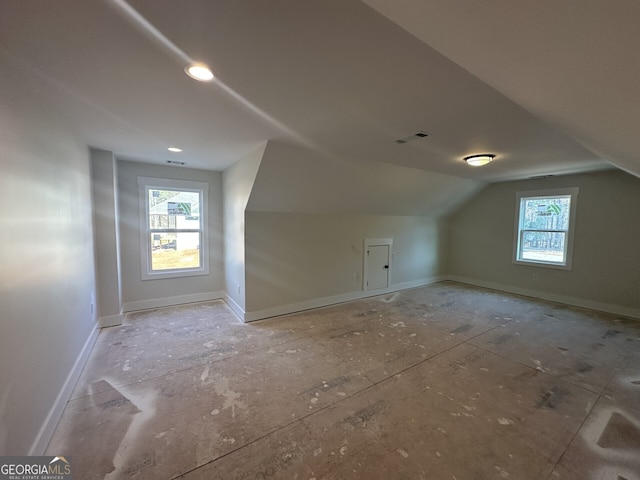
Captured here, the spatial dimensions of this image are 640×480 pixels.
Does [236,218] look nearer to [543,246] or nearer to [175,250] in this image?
[175,250]

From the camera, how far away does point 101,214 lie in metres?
3.36

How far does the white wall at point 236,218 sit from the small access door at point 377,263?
92.5 inches

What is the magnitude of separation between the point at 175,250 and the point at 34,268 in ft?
9.38

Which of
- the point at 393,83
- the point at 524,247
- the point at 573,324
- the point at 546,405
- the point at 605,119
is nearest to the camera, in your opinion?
the point at 605,119

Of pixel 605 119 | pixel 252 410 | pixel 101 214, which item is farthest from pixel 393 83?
pixel 101 214

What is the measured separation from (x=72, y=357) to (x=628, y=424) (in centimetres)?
444

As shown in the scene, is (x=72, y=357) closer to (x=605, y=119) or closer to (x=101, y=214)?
(x=101, y=214)

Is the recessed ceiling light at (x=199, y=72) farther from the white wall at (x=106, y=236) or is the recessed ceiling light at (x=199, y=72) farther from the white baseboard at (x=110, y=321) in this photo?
the white baseboard at (x=110, y=321)

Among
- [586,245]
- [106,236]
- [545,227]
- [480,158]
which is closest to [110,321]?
[106,236]

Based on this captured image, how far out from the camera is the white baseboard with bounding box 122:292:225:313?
4008 millimetres

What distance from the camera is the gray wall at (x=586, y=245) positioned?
160 inches

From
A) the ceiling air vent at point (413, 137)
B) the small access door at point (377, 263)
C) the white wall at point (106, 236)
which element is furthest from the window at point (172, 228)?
the ceiling air vent at point (413, 137)

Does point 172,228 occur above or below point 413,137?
below

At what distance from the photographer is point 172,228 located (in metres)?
4.30
